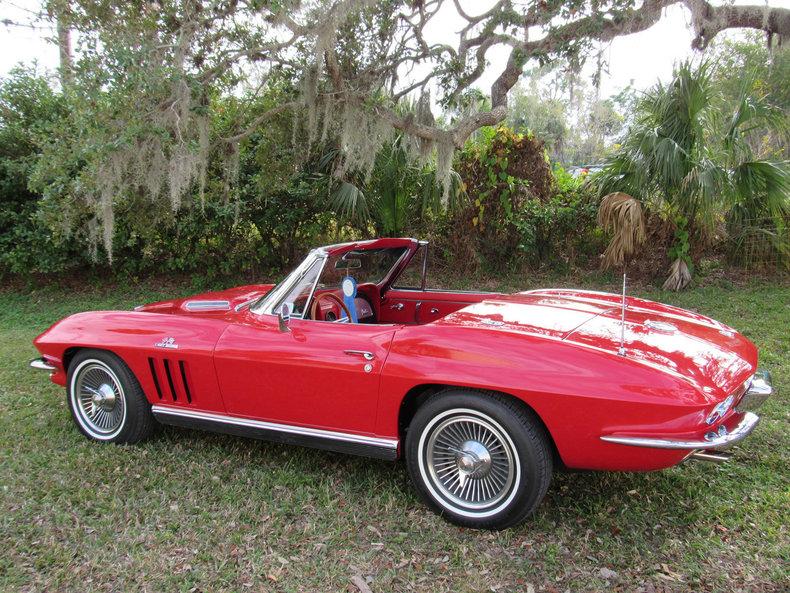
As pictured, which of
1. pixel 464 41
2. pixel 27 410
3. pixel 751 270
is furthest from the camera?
pixel 751 270

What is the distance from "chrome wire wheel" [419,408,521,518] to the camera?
111 inches

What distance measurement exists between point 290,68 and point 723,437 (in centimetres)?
538

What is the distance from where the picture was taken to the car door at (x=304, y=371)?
10.1 ft

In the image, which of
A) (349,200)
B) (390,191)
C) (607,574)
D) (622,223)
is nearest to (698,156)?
(622,223)

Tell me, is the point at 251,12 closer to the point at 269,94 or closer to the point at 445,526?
the point at 269,94

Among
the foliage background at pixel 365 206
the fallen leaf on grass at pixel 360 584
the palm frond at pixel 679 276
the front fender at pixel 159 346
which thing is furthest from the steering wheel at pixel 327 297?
the palm frond at pixel 679 276

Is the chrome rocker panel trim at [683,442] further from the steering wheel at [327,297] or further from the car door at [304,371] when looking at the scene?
the steering wheel at [327,297]

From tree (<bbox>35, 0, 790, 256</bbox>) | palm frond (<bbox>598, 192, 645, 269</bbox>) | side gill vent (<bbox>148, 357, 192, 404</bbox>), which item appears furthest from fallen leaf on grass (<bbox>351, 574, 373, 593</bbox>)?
palm frond (<bbox>598, 192, 645, 269</bbox>)

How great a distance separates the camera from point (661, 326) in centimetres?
326

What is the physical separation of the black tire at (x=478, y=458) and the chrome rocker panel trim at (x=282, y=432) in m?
0.19

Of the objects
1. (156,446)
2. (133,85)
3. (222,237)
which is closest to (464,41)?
(133,85)

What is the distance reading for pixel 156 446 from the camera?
153 inches

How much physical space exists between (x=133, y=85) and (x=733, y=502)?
5337 millimetres

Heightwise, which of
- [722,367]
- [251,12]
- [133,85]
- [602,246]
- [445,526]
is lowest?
[445,526]
